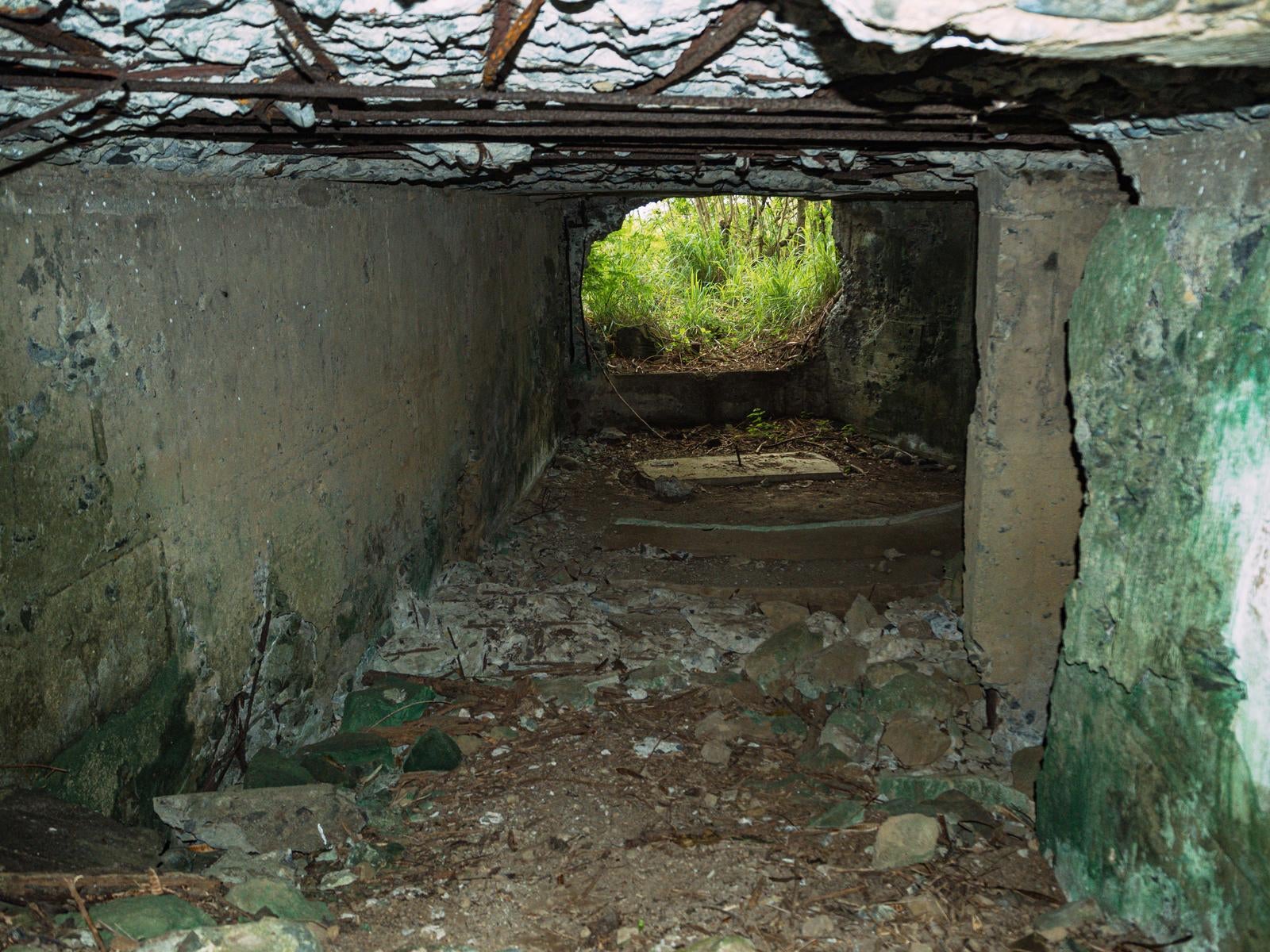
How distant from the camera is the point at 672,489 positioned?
24.0 feet

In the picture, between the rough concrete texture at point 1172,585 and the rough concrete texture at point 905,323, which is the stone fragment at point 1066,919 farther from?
the rough concrete texture at point 905,323

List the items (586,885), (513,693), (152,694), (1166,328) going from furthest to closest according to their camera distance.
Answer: (513,693)
(586,885)
(152,694)
(1166,328)

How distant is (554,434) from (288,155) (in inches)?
220

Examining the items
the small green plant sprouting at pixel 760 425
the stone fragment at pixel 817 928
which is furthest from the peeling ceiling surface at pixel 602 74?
the small green plant sprouting at pixel 760 425

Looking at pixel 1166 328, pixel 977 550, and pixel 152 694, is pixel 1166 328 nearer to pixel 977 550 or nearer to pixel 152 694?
pixel 977 550

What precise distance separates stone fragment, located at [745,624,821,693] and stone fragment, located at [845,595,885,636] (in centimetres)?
35

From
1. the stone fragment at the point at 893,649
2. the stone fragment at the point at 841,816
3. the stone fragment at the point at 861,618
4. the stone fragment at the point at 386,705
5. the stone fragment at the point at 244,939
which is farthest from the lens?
the stone fragment at the point at 861,618

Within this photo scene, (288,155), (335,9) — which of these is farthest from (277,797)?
(335,9)

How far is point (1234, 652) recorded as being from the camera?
213cm

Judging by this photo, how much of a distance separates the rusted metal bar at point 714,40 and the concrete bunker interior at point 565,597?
1cm

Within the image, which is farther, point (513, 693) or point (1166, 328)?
point (513, 693)

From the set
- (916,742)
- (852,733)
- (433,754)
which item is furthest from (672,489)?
(433,754)

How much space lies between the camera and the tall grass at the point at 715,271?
10.1 metres

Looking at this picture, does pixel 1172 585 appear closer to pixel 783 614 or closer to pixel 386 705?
pixel 783 614
